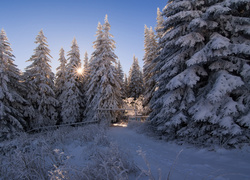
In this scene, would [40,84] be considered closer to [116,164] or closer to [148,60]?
[148,60]

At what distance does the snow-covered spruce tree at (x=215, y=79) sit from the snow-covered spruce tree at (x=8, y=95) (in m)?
13.6

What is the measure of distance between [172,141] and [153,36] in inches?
625

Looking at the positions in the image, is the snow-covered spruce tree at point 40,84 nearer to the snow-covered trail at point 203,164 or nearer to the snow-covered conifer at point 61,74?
the snow-covered conifer at point 61,74

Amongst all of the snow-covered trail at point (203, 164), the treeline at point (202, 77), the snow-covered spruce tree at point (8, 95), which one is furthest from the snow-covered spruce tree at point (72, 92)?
the snow-covered trail at point (203, 164)

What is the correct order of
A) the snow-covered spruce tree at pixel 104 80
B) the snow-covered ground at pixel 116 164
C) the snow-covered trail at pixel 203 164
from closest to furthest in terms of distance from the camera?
1. the snow-covered ground at pixel 116 164
2. the snow-covered trail at pixel 203 164
3. the snow-covered spruce tree at pixel 104 80

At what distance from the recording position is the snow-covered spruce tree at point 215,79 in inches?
204

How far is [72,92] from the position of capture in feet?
62.5

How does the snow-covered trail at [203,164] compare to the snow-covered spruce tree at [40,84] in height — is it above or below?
below

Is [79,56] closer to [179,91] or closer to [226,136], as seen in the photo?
→ [179,91]

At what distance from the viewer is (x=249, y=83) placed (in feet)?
16.9

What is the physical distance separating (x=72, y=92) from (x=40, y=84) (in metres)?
4.04

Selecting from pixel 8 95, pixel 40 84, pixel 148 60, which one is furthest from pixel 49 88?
pixel 148 60

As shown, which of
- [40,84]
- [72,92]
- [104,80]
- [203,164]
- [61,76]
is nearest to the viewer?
[203,164]

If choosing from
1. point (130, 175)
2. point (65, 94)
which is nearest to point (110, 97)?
point (65, 94)
